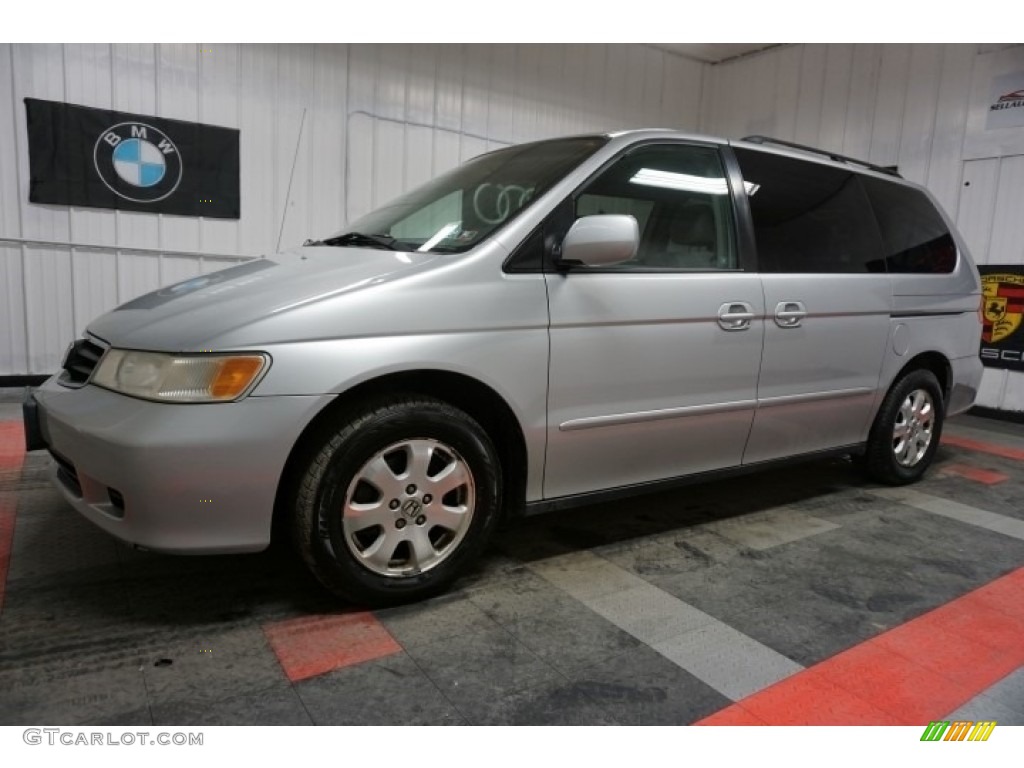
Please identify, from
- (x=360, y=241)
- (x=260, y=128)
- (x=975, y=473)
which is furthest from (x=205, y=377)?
(x=260, y=128)

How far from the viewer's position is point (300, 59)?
577 centimetres

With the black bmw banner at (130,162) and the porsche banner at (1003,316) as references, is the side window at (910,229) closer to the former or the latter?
the porsche banner at (1003,316)

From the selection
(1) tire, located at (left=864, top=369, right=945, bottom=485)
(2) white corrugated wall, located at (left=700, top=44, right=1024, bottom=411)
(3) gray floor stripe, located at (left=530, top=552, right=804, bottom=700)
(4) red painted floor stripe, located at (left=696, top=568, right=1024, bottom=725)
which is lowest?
(3) gray floor stripe, located at (left=530, top=552, right=804, bottom=700)

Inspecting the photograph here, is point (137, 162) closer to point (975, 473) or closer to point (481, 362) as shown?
point (481, 362)

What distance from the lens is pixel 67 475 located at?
6.87 ft

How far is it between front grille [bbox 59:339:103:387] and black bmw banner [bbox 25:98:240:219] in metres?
3.60

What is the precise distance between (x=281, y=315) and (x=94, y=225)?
4363 mm

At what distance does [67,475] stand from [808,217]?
2.98 meters

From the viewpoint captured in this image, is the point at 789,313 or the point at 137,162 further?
the point at 137,162

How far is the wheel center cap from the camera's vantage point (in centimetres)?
207

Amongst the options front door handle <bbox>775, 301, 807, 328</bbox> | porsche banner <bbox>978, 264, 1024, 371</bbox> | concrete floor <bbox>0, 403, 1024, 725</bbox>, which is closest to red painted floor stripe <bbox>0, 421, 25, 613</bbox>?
concrete floor <bbox>0, 403, 1024, 725</bbox>
